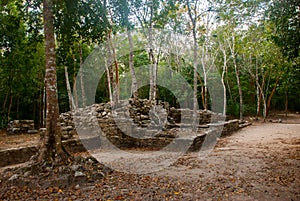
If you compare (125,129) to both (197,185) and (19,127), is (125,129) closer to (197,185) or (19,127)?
(197,185)

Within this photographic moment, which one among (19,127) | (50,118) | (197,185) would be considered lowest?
(197,185)

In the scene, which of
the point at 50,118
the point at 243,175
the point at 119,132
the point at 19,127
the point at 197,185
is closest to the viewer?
the point at 197,185

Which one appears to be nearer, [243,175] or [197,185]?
[197,185]

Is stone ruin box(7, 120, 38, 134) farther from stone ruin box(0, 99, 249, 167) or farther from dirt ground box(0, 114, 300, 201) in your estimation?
dirt ground box(0, 114, 300, 201)

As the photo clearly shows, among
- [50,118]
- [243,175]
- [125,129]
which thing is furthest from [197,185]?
[125,129]

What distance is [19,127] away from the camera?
1255 centimetres

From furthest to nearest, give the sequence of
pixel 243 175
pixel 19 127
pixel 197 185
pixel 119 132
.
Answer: pixel 19 127 < pixel 119 132 < pixel 243 175 < pixel 197 185

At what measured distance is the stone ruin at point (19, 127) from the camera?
40.6 feet

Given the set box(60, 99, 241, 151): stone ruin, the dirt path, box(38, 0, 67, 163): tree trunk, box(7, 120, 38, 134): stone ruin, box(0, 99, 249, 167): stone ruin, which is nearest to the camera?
the dirt path

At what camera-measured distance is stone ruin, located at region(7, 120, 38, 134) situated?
1237cm

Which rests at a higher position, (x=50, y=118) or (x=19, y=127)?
(x=50, y=118)

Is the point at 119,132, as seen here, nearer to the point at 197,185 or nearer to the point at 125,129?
the point at 125,129

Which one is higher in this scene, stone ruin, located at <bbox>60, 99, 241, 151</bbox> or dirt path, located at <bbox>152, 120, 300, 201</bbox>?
stone ruin, located at <bbox>60, 99, 241, 151</bbox>

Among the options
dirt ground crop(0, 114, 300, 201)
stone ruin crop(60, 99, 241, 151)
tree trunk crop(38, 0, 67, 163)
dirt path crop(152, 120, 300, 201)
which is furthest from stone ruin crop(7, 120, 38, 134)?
dirt path crop(152, 120, 300, 201)
